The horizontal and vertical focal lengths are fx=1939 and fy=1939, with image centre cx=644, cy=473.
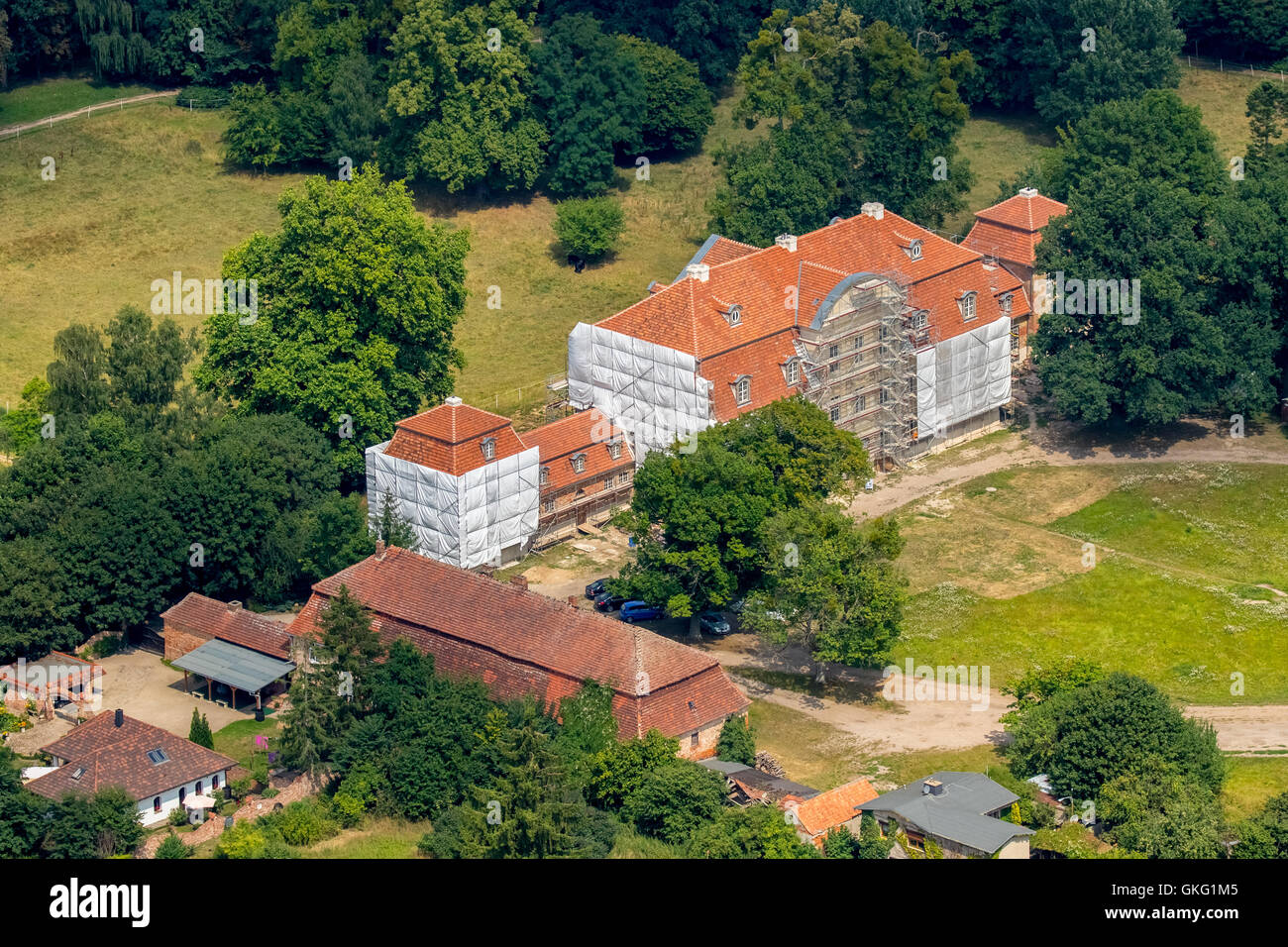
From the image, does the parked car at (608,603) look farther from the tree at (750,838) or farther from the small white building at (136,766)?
the tree at (750,838)

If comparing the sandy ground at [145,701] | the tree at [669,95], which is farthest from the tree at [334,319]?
the tree at [669,95]

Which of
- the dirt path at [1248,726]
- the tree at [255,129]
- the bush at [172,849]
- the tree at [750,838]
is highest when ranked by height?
the tree at [255,129]

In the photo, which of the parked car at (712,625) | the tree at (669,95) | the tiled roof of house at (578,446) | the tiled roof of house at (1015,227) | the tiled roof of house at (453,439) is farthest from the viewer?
the tree at (669,95)

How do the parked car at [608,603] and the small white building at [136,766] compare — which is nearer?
the small white building at [136,766]

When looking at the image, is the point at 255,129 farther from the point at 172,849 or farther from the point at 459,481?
the point at 172,849

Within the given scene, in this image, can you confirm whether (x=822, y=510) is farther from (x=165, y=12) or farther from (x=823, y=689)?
(x=165, y=12)

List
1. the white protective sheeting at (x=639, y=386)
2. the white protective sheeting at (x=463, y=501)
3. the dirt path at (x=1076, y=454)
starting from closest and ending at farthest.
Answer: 1. the white protective sheeting at (x=463, y=501)
2. the white protective sheeting at (x=639, y=386)
3. the dirt path at (x=1076, y=454)

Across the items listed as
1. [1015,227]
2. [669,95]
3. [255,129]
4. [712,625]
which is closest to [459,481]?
[712,625]
